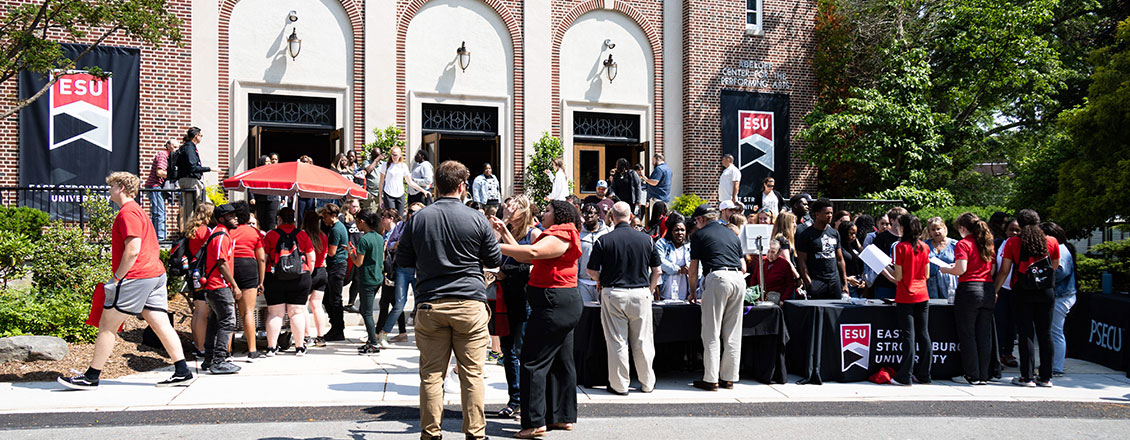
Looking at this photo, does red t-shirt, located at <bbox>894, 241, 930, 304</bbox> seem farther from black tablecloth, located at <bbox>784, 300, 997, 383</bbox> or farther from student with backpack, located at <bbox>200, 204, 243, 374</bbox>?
student with backpack, located at <bbox>200, 204, 243, 374</bbox>

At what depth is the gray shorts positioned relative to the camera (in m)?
7.55

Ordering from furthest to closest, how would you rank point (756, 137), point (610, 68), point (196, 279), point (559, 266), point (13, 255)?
point (756, 137), point (610, 68), point (13, 255), point (196, 279), point (559, 266)

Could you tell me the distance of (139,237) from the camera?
24.6ft

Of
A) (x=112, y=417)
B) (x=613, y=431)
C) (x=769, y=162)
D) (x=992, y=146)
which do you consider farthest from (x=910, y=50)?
(x=112, y=417)

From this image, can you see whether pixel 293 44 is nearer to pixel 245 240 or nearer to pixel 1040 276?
pixel 245 240

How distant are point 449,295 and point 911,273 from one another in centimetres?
531

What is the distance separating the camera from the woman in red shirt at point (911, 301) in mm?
8727

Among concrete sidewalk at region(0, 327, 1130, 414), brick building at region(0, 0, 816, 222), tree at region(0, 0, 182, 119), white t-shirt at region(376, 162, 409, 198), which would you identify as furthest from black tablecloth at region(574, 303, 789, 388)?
brick building at region(0, 0, 816, 222)

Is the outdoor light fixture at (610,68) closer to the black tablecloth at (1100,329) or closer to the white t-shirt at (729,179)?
the white t-shirt at (729,179)

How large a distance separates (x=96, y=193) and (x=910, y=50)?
1808cm

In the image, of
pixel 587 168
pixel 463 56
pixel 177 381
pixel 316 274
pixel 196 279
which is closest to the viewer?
pixel 177 381

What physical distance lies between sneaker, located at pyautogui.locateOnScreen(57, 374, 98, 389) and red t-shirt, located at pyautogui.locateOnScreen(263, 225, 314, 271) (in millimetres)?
2164

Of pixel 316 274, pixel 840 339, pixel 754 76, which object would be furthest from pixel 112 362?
pixel 754 76

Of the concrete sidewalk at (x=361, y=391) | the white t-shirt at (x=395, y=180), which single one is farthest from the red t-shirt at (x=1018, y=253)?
the white t-shirt at (x=395, y=180)
